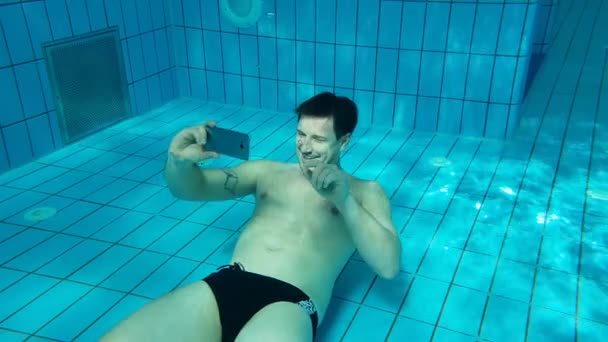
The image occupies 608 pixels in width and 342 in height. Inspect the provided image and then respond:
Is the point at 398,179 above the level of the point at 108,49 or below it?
below

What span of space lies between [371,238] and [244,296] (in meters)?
0.53

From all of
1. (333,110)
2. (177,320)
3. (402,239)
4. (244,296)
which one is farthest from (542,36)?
(177,320)

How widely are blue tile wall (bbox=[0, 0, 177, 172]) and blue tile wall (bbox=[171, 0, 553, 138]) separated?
70 cm

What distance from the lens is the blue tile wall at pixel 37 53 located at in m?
3.73

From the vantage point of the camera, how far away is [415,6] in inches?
170

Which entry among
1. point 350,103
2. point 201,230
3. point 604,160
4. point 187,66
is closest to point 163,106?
point 187,66

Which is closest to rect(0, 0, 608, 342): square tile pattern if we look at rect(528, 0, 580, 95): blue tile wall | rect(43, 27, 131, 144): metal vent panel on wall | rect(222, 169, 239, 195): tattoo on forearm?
rect(43, 27, 131, 144): metal vent panel on wall

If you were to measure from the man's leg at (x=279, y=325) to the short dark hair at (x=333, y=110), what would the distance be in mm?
739

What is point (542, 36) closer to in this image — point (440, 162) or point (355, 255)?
point (440, 162)

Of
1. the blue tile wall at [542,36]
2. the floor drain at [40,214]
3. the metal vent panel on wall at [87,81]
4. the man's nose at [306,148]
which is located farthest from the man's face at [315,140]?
the blue tile wall at [542,36]

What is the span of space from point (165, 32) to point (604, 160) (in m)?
4.16

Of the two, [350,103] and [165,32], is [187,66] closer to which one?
[165,32]

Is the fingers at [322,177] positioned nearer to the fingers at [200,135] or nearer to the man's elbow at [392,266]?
the man's elbow at [392,266]

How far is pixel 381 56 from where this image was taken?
15.0ft
